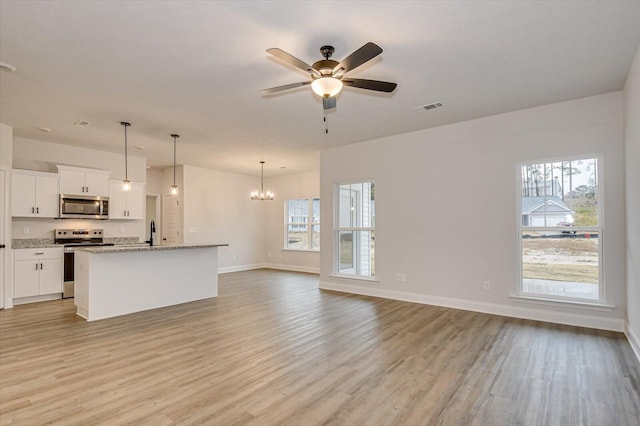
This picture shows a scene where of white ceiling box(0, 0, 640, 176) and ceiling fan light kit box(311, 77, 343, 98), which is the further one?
ceiling fan light kit box(311, 77, 343, 98)

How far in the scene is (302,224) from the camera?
31.6 ft

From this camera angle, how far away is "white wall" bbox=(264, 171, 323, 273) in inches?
367

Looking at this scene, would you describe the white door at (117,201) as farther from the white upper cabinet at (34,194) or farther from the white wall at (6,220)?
the white wall at (6,220)

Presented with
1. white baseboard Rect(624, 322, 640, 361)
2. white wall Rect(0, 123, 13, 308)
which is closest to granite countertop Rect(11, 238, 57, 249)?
white wall Rect(0, 123, 13, 308)

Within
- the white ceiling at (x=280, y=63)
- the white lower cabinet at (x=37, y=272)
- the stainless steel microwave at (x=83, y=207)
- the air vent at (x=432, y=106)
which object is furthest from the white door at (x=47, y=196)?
the air vent at (x=432, y=106)

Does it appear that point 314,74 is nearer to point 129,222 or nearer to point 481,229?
point 481,229

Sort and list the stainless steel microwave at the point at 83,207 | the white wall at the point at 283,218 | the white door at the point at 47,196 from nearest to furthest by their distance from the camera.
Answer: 1. the white door at the point at 47,196
2. the stainless steel microwave at the point at 83,207
3. the white wall at the point at 283,218

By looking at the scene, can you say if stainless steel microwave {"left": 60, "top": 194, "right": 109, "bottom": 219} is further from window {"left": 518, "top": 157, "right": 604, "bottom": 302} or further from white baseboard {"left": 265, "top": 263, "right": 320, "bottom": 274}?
window {"left": 518, "top": 157, "right": 604, "bottom": 302}

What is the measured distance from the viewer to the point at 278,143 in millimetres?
6320

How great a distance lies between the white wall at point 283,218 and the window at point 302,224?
0.15 m

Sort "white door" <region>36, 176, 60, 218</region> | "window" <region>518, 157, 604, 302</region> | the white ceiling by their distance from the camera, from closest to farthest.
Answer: the white ceiling → "window" <region>518, 157, 604, 302</region> → "white door" <region>36, 176, 60, 218</region>

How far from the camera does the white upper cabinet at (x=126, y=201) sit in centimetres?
687

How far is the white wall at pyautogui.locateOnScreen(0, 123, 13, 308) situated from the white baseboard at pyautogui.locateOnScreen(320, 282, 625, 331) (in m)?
5.66

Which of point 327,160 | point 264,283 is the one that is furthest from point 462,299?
point 264,283
